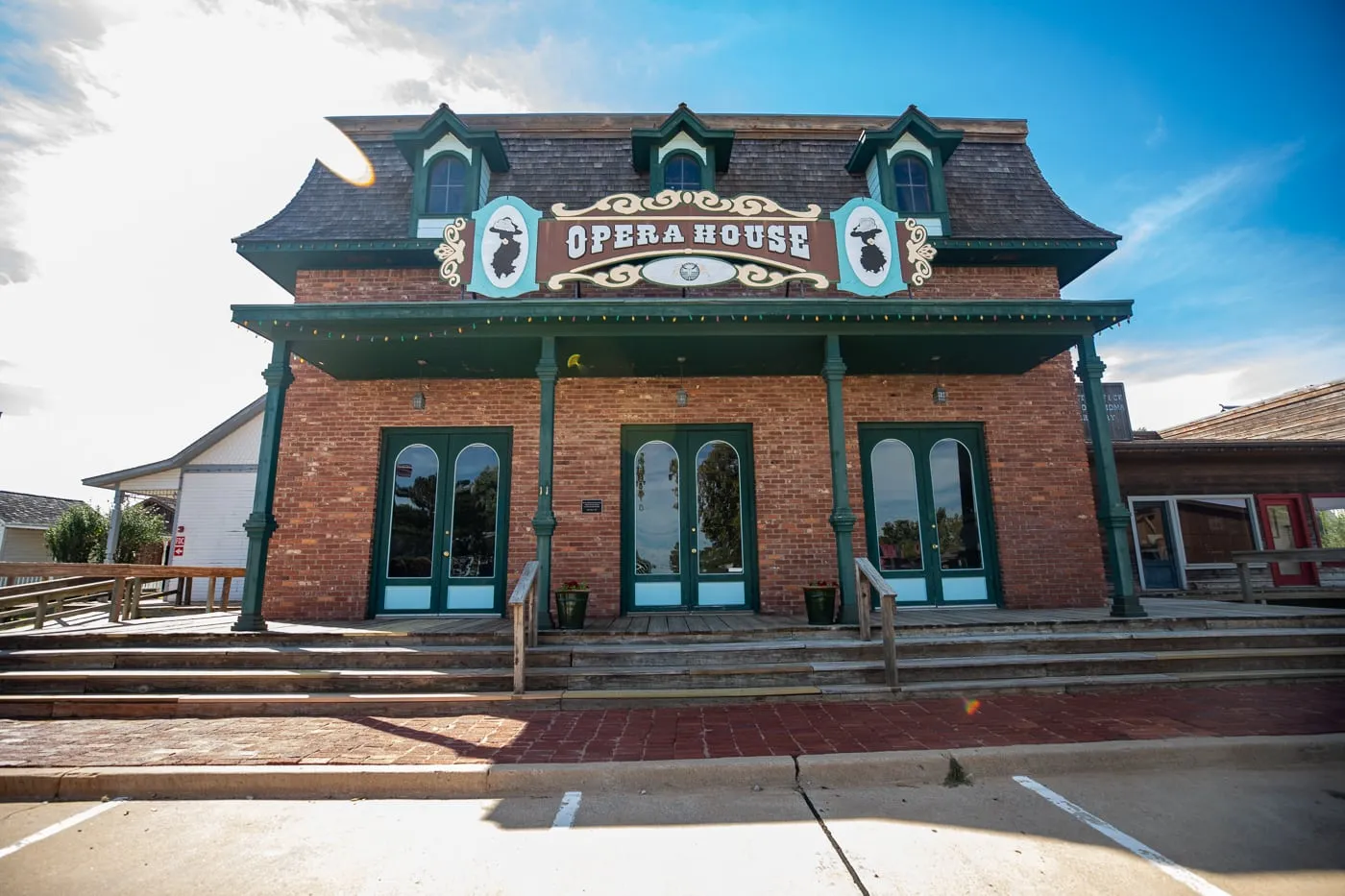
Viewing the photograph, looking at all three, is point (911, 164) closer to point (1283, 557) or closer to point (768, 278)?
point (768, 278)

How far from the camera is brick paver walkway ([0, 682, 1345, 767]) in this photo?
4.03 metres

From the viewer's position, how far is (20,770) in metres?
3.76

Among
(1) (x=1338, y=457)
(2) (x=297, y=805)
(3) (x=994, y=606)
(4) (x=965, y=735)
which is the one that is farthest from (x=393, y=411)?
(1) (x=1338, y=457)

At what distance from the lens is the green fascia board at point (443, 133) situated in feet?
31.6

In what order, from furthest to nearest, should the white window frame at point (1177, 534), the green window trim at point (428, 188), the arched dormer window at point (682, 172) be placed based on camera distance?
the white window frame at point (1177, 534)
the arched dormer window at point (682, 172)
the green window trim at point (428, 188)

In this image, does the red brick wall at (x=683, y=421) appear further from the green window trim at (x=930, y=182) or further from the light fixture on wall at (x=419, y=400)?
the green window trim at (x=930, y=182)

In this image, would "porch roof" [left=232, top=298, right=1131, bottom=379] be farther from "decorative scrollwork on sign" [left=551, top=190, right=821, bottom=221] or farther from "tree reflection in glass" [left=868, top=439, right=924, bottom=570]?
"decorative scrollwork on sign" [left=551, top=190, right=821, bottom=221]

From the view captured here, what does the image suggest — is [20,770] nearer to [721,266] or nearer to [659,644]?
[659,644]

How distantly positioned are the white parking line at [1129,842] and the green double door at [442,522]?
6578mm

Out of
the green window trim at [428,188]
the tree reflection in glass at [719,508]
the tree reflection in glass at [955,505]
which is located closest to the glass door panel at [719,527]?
the tree reflection in glass at [719,508]

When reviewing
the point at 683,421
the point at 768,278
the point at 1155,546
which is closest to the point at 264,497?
the point at 683,421

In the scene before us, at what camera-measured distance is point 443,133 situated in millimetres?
9812

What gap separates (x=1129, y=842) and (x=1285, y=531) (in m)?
12.2

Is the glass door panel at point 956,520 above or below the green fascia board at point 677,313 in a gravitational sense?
below
